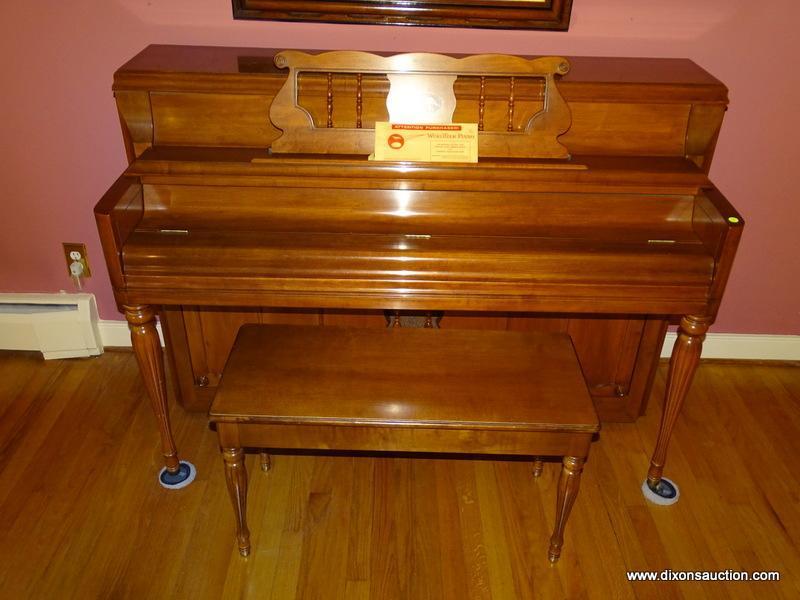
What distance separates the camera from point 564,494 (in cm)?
186

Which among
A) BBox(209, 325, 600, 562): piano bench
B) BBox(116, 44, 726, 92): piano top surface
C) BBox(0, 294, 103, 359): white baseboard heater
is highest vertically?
BBox(116, 44, 726, 92): piano top surface

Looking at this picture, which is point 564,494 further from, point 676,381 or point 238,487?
point 238,487

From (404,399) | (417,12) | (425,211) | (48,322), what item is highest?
(417,12)

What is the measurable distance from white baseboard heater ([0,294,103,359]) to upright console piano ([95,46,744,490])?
2.70 ft

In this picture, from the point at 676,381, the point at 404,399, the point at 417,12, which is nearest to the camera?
the point at 404,399

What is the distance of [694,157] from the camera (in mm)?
1995

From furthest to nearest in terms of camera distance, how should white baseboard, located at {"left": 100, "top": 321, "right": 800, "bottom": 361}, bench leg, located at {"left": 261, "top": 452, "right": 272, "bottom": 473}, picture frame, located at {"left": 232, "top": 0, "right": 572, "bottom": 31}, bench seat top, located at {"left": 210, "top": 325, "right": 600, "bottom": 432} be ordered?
white baseboard, located at {"left": 100, "top": 321, "right": 800, "bottom": 361} → bench leg, located at {"left": 261, "top": 452, "right": 272, "bottom": 473} → picture frame, located at {"left": 232, "top": 0, "right": 572, "bottom": 31} → bench seat top, located at {"left": 210, "top": 325, "right": 600, "bottom": 432}

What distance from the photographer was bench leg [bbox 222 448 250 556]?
71.7 inches

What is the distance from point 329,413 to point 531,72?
0.97m

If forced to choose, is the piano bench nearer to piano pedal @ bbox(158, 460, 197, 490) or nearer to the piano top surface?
piano pedal @ bbox(158, 460, 197, 490)

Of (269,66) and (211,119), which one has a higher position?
(269,66)

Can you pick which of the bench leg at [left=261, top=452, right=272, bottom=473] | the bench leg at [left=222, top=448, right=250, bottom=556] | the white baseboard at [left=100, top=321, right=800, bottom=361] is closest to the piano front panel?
the bench leg at [left=222, top=448, right=250, bottom=556]

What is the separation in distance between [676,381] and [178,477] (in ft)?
4.99

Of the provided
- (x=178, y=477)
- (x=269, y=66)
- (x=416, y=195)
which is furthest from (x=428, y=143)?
(x=178, y=477)
